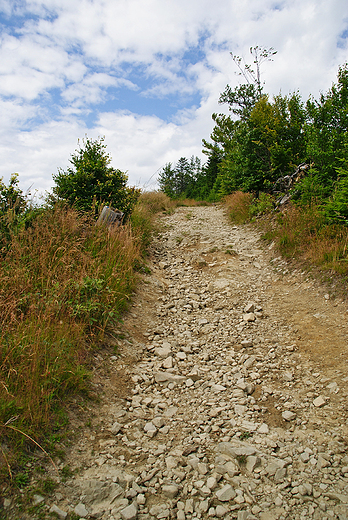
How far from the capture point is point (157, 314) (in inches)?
230

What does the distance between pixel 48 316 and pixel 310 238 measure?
607 centimetres

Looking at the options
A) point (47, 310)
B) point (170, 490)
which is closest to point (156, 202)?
point (47, 310)

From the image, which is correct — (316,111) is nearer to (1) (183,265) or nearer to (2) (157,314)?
(1) (183,265)

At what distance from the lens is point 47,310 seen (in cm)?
380

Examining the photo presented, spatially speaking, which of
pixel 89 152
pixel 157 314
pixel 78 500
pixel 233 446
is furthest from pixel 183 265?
pixel 78 500

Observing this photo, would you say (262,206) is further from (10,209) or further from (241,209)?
(10,209)

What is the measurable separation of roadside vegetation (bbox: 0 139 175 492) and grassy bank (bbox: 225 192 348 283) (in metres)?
3.91

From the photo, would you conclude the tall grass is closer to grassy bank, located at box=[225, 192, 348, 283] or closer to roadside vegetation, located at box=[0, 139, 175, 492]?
roadside vegetation, located at box=[0, 139, 175, 492]

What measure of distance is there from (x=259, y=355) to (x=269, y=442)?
1.57 meters

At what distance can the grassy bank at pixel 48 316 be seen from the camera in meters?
2.73

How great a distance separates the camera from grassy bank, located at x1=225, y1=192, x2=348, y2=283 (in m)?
5.84

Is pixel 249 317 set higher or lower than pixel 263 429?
higher

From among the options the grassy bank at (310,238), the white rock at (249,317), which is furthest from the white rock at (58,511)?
the grassy bank at (310,238)

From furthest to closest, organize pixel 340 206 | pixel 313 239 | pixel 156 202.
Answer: pixel 156 202 → pixel 313 239 → pixel 340 206
